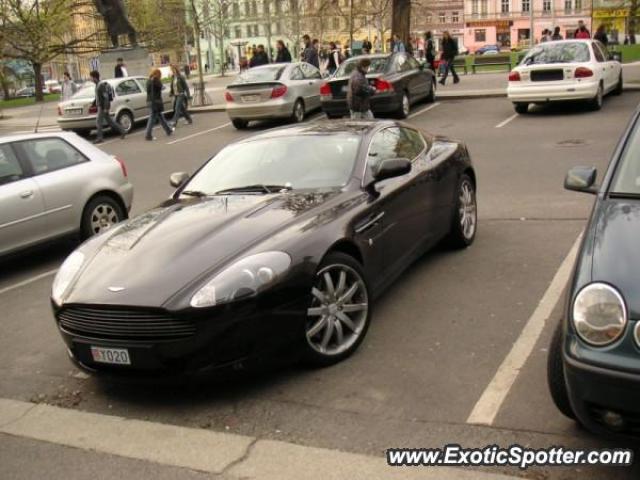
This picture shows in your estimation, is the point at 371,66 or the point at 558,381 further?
the point at 371,66

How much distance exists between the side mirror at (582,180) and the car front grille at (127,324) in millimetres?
2428

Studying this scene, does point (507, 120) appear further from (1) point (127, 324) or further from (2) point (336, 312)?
(1) point (127, 324)

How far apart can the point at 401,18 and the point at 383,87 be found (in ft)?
26.3

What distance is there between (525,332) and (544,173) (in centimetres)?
606

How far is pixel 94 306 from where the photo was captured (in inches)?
174

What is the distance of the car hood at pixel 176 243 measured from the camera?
14.5 ft

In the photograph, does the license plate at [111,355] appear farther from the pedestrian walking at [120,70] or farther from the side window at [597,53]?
the pedestrian walking at [120,70]

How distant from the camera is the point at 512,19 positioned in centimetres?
9975

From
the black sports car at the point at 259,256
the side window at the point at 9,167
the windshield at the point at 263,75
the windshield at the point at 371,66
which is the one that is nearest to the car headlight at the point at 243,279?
the black sports car at the point at 259,256

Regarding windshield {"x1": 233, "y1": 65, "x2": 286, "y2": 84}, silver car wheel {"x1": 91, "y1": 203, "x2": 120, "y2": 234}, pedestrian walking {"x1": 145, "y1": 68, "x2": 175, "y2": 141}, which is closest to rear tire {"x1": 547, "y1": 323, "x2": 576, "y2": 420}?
silver car wheel {"x1": 91, "y1": 203, "x2": 120, "y2": 234}

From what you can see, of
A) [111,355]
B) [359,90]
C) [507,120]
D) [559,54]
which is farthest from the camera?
[507,120]

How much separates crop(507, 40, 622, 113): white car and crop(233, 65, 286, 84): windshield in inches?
231

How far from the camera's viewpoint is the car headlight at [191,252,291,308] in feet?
13.9

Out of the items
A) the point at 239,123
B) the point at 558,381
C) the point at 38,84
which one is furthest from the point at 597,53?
the point at 38,84
